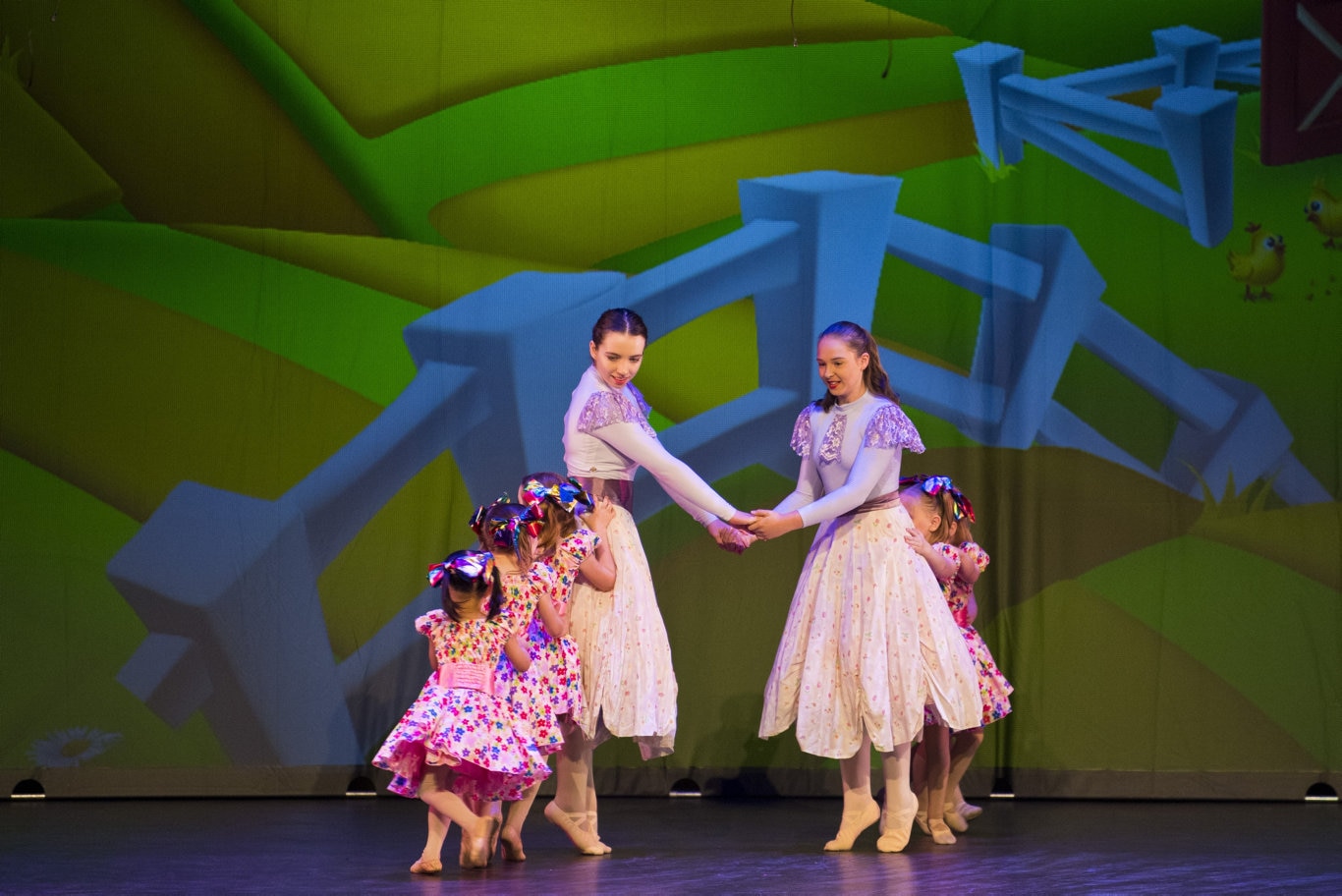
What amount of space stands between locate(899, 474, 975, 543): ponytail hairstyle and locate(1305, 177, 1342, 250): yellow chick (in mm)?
2127

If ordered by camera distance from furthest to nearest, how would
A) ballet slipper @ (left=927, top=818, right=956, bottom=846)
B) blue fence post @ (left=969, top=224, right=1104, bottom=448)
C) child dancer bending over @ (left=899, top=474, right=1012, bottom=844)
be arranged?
1. blue fence post @ (left=969, top=224, right=1104, bottom=448)
2. child dancer bending over @ (left=899, top=474, right=1012, bottom=844)
3. ballet slipper @ (left=927, top=818, right=956, bottom=846)

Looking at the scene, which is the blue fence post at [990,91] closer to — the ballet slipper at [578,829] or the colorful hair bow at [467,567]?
the colorful hair bow at [467,567]

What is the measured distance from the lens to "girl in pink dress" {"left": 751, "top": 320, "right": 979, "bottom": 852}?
13.3 feet

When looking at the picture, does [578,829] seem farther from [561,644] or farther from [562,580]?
[562,580]

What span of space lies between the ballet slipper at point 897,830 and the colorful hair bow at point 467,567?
133 cm

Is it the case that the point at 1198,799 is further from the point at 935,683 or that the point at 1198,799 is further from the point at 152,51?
the point at 152,51

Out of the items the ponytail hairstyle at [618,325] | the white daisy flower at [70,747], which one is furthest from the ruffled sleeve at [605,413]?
the white daisy flower at [70,747]

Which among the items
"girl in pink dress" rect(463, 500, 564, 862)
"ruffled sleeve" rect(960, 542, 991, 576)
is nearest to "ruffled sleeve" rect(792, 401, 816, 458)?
"ruffled sleeve" rect(960, 542, 991, 576)

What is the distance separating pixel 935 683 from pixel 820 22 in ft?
9.48

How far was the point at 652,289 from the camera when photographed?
573 cm

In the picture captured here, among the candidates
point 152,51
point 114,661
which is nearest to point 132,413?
point 114,661

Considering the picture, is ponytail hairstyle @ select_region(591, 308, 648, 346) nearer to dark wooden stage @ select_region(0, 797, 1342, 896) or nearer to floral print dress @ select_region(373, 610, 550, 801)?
floral print dress @ select_region(373, 610, 550, 801)

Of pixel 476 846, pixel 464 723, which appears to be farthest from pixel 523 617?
pixel 476 846

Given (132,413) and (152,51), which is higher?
(152,51)
